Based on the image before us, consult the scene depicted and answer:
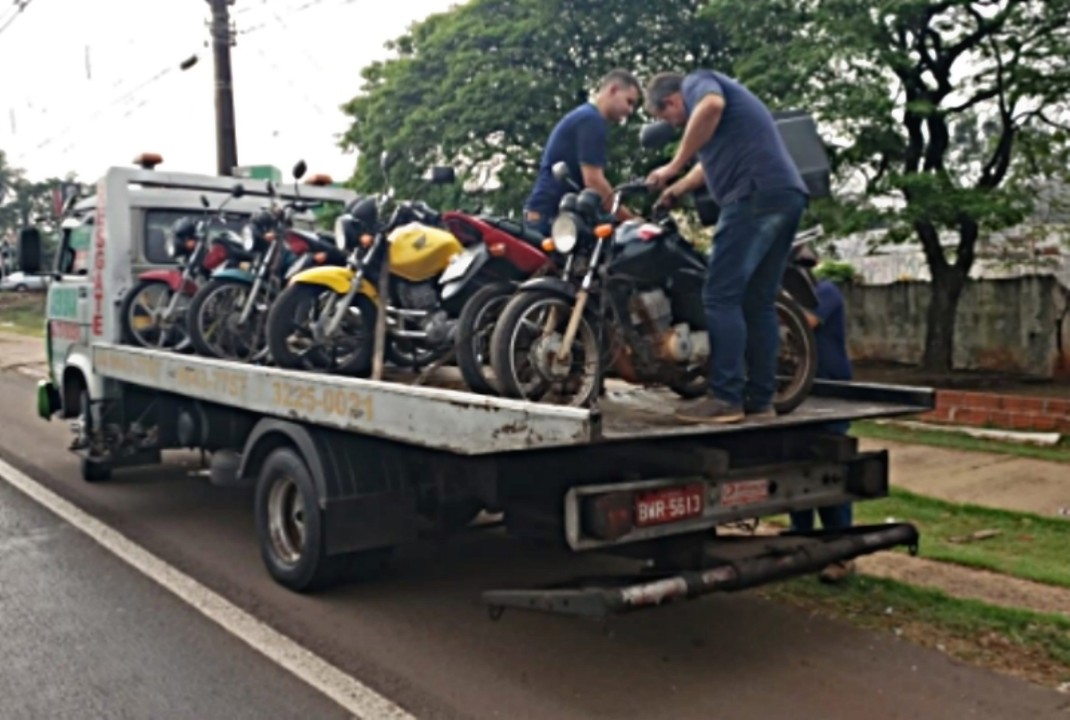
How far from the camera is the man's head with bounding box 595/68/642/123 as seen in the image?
616 cm

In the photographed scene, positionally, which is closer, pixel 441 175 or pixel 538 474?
pixel 538 474

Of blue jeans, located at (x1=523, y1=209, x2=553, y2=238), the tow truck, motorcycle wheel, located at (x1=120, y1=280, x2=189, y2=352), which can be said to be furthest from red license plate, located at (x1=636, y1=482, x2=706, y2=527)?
motorcycle wheel, located at (x1=120, y1=280, x2=189, y2=352)

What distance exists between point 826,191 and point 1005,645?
2345 millimetres

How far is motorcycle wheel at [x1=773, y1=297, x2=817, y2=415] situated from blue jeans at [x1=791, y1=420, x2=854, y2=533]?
234mm

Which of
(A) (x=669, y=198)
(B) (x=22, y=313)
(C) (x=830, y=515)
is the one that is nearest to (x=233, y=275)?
(A) (x=669, y=198)

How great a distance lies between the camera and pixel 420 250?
627 centimetres

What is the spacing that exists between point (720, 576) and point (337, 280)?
9.43 feet

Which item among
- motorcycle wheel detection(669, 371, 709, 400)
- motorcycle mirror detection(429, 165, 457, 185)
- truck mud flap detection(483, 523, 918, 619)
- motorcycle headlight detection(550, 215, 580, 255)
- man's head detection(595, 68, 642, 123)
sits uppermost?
man's head detection(595, 68, 642, 123)

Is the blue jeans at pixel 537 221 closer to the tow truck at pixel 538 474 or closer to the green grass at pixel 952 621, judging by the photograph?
the tow truck at pixel 538 474

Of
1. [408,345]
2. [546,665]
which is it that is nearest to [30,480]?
[408,345]

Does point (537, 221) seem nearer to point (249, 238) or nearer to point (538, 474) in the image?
point (538, 474)

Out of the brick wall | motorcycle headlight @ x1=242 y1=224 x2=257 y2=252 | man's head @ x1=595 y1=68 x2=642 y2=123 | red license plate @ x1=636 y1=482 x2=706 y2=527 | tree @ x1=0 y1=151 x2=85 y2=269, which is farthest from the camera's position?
tree @ x1=0 y1=151 x2=85 y2=269

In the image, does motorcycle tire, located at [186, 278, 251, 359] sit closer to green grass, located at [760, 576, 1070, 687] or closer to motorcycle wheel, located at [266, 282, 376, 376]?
motorcycle wheel, located at [266, 282, 376, 376]

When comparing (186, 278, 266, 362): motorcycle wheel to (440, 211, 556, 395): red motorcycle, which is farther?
(186, 278, 266, 362): motorcycle wheel
